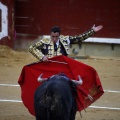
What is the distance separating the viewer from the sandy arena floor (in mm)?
6461

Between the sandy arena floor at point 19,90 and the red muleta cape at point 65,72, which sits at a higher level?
the red muleta cape at point 65,72

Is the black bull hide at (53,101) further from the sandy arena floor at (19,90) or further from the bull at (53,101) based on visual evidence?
the sandy arena floor at (19,90)

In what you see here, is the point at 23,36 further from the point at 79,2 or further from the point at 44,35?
the point at 79,2

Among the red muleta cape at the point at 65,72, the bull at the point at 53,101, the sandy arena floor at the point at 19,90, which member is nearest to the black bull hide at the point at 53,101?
the bull at the point at 53,101

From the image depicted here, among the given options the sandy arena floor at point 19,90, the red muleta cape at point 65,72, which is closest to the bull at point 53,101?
the red muleta cape at point 65,72

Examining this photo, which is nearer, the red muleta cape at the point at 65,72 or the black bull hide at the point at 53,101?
the black bull hide at the point at 53,101

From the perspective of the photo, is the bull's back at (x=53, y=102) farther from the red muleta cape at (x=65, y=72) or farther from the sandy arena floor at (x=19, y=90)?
the sandy arena floor at (x=19, y=90)

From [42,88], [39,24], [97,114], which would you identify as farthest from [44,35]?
[42,88]

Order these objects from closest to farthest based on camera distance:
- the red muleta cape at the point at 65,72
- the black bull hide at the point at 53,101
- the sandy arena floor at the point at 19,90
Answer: the black bull hide at the point at 53,101
the red muleta cape at the point at 65,72
the sandy arena floor at the point at 19,90

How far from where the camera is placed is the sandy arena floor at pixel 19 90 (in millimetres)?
6461

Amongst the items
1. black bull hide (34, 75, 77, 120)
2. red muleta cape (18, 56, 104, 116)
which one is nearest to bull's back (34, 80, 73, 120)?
black bull hide (34, 75, 77, 120)

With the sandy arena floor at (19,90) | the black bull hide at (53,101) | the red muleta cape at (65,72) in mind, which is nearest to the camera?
the black bull hide at (53,101)

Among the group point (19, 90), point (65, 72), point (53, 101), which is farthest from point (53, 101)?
point (19, 90)

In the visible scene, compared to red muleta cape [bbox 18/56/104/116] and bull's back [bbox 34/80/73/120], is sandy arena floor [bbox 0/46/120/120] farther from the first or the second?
bull's back [bbox 34/80/73/120]
